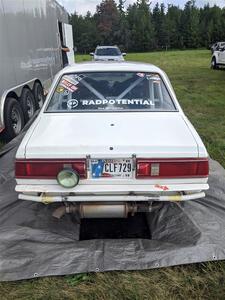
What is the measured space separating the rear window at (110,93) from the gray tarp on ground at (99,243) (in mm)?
1116

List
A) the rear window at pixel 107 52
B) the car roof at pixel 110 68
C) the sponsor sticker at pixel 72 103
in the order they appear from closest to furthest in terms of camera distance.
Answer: the sponsor sticker at pixel 72 103 < the car roof at pixel 110 68 < the rear window at pixel 107 52

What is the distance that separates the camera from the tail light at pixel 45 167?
3.18 m

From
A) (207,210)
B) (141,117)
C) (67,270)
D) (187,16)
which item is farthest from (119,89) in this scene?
(187,16)

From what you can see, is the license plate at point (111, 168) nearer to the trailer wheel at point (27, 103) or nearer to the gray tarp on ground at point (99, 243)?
the gray tarp on ground at point (99, 243)

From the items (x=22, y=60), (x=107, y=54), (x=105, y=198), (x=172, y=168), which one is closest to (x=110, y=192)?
(x=105, y=198)

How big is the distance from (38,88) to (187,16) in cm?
6792

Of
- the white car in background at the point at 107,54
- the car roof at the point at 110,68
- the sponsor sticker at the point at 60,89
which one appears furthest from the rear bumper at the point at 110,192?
the white car in background at the point at 107,54

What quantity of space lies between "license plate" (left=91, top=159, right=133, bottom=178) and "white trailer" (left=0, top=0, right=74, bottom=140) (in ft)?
11.6

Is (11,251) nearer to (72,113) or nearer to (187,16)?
(72,113)

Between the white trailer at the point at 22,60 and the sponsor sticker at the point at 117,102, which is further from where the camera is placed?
the white trailer at the point at 22,60

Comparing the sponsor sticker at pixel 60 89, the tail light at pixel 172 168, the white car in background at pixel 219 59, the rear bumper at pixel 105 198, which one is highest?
the sponsor sticker at pixel 60 89

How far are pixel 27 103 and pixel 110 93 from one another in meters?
4.09

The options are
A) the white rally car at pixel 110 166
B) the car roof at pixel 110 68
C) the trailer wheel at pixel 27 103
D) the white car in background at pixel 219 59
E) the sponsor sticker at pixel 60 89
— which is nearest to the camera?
the white rally car at pixel 110 166

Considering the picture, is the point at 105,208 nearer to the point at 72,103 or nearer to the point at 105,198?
the point at 105,198
